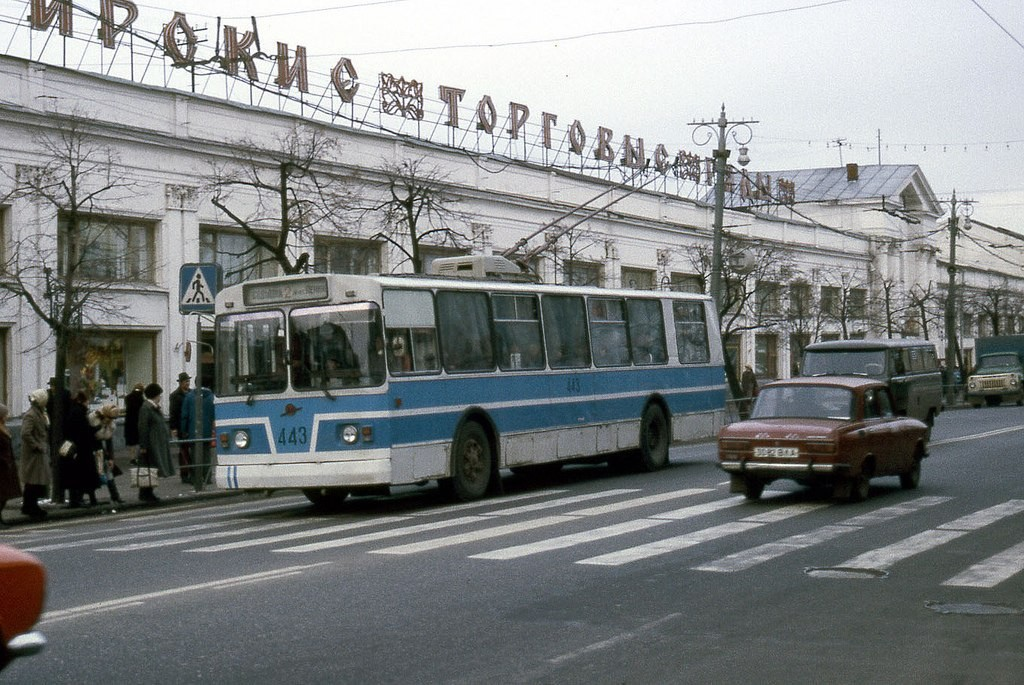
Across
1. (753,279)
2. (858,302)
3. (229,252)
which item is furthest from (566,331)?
(858,302)

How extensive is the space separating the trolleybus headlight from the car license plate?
186 inches

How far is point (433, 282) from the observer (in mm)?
18625

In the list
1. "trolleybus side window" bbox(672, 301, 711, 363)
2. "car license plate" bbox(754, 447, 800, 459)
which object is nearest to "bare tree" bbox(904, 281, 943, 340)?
"trolleybus side window" bbox(672, 301, 711, 363)

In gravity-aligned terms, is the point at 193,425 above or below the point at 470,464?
above

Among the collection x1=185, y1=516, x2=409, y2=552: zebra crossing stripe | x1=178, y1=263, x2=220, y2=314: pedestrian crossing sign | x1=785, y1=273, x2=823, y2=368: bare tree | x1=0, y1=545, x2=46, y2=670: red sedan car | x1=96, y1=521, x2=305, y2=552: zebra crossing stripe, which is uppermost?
x1=785, y1=273, x2=823, y2=368: bare tree

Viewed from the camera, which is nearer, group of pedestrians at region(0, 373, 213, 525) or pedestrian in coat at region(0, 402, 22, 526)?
pedestrian in coat at region(0, 402, 22, 526)

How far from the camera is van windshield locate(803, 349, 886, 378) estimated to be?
3059 centimetres

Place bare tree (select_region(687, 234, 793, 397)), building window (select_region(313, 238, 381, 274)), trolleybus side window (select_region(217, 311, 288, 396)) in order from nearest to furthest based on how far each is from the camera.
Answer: trolleybus side window (select_region(217, 311, 288, 396)) → building window (select_region(313, 238, 381, 274)) → bare tree (select_region(687, 234, 793, 397))

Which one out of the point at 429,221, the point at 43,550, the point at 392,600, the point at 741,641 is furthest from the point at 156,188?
the point at 741,641

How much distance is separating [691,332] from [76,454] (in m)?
11.0

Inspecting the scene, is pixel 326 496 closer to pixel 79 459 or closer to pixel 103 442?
pixel 79 459

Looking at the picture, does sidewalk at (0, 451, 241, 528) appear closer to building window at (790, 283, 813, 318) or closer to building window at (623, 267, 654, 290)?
building window at (623, 267, 654, 290)

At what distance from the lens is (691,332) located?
84.2ft

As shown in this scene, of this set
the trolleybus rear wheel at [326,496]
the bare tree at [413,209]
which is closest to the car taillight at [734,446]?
the trolleybus rear wheel at [326,496]
